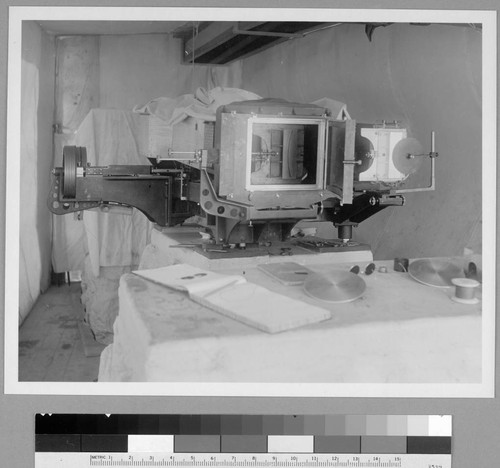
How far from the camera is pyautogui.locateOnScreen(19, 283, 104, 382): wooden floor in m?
1.25

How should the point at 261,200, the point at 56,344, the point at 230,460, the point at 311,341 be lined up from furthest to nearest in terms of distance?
the point at 261,200 → the point at 56,344 → the point at 230,460 → the point at 311,341

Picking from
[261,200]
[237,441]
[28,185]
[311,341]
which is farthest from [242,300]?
[28,185]

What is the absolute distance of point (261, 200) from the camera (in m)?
1.52

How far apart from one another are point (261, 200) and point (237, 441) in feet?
2.10

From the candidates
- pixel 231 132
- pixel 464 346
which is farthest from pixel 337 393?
pixel 231 132

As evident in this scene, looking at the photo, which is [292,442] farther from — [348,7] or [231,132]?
[348,7]

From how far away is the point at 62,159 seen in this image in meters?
1.51

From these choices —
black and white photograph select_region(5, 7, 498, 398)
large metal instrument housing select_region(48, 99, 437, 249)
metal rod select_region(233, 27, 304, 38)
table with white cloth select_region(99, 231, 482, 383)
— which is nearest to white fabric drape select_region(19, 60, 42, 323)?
black and white photograph select_region(5, 7, 498, 398)

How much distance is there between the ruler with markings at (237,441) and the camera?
47.2 inches

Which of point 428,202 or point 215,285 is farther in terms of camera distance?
point 428,202

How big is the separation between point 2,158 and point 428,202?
1121mm

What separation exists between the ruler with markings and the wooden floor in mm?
104

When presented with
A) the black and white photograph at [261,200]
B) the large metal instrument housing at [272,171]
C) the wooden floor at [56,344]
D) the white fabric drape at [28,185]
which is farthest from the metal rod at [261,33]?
the wooden floor at [56,344]

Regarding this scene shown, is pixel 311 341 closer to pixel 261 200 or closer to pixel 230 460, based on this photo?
pixel 230 460
